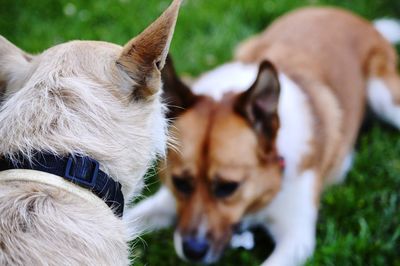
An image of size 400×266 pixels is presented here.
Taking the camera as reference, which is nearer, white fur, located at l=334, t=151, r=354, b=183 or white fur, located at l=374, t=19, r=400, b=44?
white fur, located at l=334, t=151, r=354, b=183

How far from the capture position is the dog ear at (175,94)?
130 inches

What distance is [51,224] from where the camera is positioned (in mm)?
1826

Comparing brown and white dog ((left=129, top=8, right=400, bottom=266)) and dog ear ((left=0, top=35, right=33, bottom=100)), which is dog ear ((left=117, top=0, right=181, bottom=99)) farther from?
brown and white dog ((left=129, top=8, right=400, bottom=266))

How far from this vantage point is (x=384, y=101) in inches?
182

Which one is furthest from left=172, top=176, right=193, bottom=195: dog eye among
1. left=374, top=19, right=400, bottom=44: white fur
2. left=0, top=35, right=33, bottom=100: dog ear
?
left=374, top=19, right=400, bottom=44: white fur

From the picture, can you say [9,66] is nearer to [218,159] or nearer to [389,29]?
[218,159]

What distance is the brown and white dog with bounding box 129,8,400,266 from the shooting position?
324 centimetres

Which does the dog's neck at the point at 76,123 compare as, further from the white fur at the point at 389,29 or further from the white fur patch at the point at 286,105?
the white fur at the point at 389,29

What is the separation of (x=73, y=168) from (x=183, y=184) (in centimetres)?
152

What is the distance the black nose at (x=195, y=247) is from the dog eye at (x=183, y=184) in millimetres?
289

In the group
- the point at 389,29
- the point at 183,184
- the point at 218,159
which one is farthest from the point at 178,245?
the point at 389,29

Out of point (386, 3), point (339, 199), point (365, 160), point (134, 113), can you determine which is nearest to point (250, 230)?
point (339, 199)

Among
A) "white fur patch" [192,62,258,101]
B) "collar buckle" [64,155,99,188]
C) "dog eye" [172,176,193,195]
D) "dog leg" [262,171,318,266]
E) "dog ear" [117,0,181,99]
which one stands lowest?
"dog leg" [262,171,318,266]

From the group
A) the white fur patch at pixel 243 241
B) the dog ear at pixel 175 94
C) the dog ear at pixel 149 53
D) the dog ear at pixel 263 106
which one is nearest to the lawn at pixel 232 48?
the white fur patch at pixel 243 241
